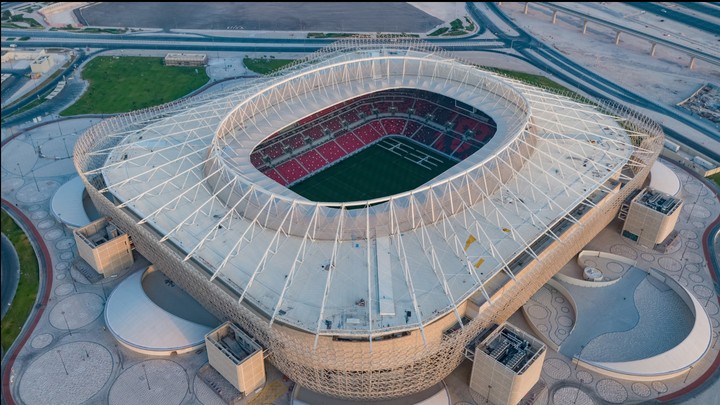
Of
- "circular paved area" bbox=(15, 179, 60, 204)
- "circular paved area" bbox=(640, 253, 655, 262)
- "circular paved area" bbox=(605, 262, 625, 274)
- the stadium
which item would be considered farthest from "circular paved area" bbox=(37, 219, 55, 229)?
"circular paved area" bbox=(640, 253, 655, 262)

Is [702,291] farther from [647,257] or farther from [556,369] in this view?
[556,369]

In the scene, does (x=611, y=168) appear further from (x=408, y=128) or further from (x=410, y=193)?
(x=408, y=128)

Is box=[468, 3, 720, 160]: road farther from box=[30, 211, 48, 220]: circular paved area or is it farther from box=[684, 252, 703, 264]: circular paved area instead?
box=[30, 211, 48, 220]: circular paved area

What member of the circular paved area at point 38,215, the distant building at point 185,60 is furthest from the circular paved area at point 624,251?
the distant building at point 185,60

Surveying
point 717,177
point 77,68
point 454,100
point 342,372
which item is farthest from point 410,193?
point 77,68

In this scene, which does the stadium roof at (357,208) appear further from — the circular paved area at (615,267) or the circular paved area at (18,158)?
the circular paved area at (18,158)

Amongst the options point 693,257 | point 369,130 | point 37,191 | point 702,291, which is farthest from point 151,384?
point 693,257
